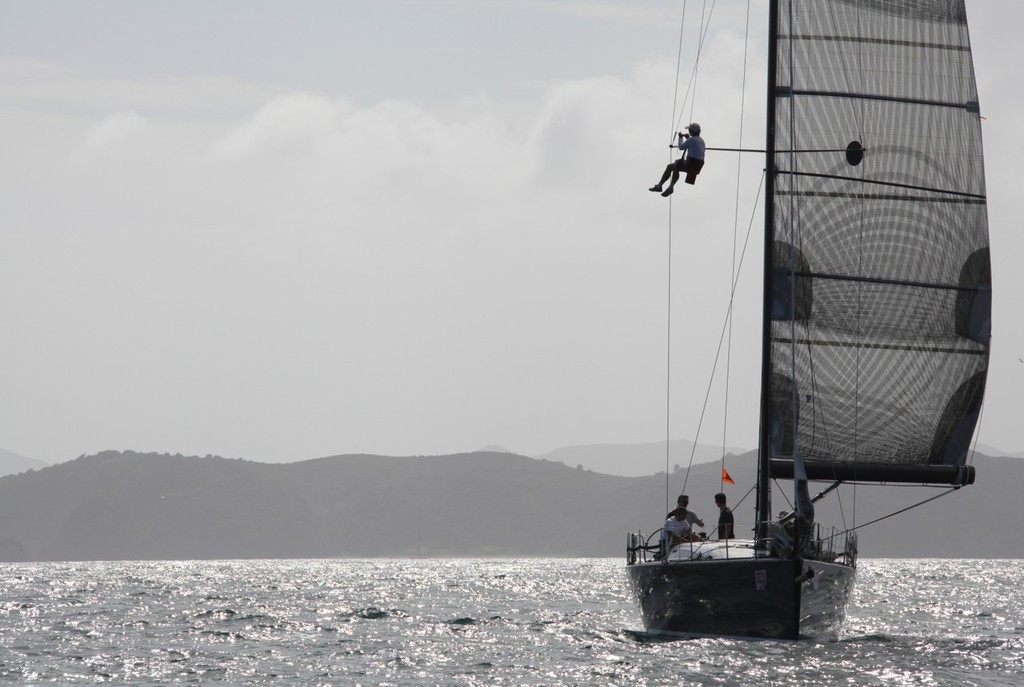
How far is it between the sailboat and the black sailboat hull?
819 mm

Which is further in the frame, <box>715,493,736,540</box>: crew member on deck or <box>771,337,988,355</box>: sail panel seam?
<box>771,337,988,355</box>: sail panel seam

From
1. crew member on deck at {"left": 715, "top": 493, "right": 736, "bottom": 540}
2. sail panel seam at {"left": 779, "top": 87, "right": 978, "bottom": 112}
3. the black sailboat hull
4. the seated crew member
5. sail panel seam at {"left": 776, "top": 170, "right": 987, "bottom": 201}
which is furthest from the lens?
sail panel seam at {"left": 779, "top": 87, "right": 978, "bottom": 112}

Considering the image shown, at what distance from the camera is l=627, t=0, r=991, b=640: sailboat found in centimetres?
2923

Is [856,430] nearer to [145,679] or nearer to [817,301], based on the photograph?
[817,301]

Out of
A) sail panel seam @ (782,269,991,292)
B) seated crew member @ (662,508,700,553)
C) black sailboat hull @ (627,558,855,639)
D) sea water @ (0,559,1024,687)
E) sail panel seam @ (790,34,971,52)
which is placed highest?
sail panel seam @ (790,34,971,52)

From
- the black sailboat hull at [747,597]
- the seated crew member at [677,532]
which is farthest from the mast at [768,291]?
the black sailboat hull at [747,597]

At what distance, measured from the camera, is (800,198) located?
29.7 m

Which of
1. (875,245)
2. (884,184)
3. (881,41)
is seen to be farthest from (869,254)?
(881,41)

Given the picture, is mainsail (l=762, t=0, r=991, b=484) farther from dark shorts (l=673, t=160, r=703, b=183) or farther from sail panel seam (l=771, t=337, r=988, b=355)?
dark shorts (l=673, t=160, r=703, b=183)

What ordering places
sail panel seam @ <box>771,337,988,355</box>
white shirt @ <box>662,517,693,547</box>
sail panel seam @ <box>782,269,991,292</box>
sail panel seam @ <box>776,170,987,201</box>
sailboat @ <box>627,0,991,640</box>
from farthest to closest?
sail panel seam @ <box>776,170,987,201</box> < sail panel seam @ <box>782,269,991,292</box> < sail panel seam @ <box>771,337,988,355</box> < sailboat @ <box>627,0,991,640</box> < white shirt @ <box>662,517,693,547</box>

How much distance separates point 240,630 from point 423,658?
30.2 feet

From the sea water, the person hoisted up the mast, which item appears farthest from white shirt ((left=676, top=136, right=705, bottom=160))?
the sea water

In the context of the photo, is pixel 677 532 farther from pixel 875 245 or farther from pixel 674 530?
pixel 875 245

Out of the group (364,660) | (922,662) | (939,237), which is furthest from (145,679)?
(939,237)
